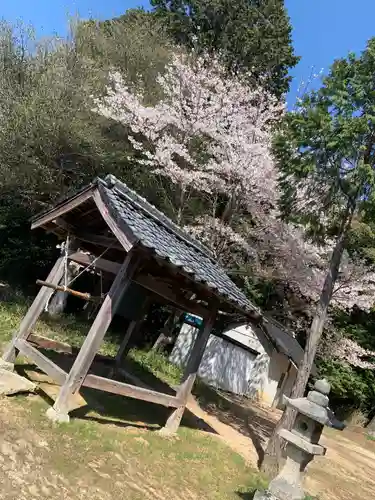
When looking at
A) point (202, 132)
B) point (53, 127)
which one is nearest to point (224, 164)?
point (202, 132)

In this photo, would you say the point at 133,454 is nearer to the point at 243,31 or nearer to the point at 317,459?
the point at 317,459

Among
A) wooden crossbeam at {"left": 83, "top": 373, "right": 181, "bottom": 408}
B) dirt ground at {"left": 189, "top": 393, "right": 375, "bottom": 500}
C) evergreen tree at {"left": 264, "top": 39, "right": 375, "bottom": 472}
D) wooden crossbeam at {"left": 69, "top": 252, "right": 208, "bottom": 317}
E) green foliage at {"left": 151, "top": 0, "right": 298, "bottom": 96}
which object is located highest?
green foliage at {"left": 151, "top": 0, "right": 298, "bottom": 96}

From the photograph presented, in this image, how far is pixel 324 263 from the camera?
17.7 meters

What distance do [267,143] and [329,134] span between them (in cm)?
730

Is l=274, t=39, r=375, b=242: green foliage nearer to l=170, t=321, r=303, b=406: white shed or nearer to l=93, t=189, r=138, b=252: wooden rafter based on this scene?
l=93, t=189, r=138, b=252: wooden rafter

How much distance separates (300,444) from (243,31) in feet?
79.4

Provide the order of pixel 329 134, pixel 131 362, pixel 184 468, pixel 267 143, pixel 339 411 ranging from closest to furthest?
1. pixel 184 468
2. pixel 329 134
3. pixel 131 362
4. pixel 267 143
5. pixel 339 411

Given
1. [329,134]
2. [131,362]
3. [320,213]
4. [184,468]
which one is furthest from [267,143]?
[184,468]

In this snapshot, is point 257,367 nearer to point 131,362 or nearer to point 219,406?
point 219,406

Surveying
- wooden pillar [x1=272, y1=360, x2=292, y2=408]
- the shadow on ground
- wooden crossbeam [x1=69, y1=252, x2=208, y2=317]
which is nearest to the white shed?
wooden pillar [x1=272, y1=360, x2=292, y2=408]

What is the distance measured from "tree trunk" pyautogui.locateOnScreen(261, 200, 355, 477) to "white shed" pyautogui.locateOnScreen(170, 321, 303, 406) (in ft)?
32.8

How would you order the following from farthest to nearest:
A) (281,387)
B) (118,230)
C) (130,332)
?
1. (281,387)
2. (130,332)
3. (118,230)

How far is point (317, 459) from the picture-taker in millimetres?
11648

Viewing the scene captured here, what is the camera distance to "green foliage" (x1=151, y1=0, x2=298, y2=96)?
81.5 feet
